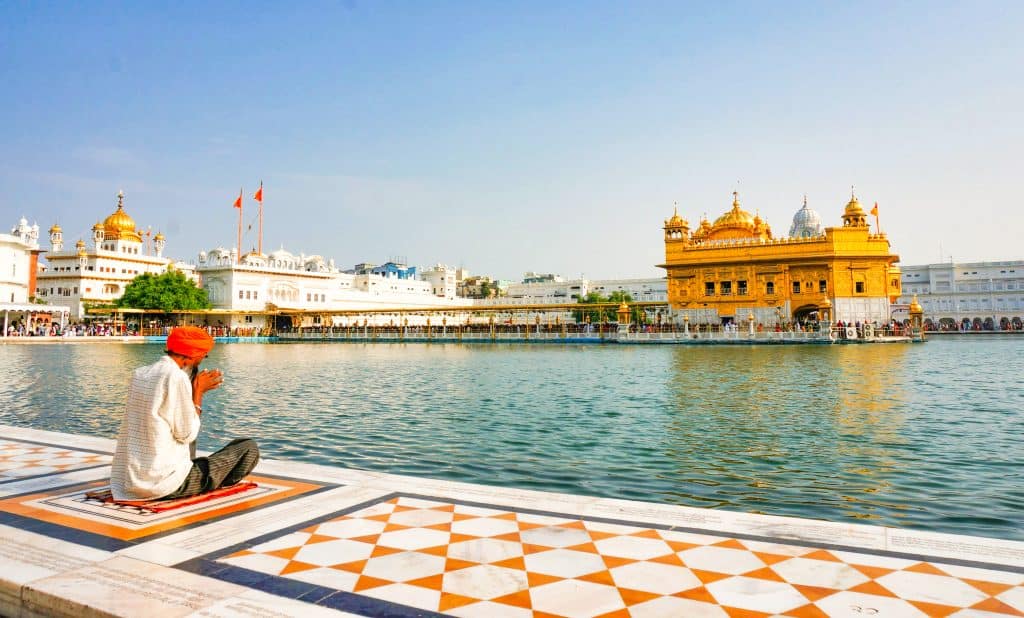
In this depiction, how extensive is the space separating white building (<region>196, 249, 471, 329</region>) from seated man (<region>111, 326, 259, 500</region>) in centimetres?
6095

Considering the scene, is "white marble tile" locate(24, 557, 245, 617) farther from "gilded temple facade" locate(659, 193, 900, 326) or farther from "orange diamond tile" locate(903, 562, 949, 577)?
"gilded temple facade" locate(659, 193, 900, 326)

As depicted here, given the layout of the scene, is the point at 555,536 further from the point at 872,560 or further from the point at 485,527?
the point at 872,560

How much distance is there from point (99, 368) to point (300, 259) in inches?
2009

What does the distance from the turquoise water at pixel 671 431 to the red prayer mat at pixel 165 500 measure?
224 centimetres

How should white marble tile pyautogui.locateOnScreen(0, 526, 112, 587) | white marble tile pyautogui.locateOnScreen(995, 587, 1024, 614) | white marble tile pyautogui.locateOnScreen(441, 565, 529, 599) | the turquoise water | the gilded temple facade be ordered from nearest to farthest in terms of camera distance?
white marble tile pyautogui.locateOnScreen(995, 587, 1024, 614) → white marble tile pyautogui.locateOnScreen(441, 565, 529, 599) → white marble tile pyautogui.locateOnScreen(0, 526, 112, 587) → the turquoise water → the gilded temple facade

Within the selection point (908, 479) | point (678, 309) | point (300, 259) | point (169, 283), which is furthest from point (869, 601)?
point (300, 259)

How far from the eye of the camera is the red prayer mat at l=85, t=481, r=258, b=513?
444 cm

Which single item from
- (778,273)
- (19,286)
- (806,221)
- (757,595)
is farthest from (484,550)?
(806,221)

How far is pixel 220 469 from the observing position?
4.88 meters

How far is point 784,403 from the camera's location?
41.2ft

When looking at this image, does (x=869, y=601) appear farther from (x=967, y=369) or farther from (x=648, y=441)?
(x=967, y=369)

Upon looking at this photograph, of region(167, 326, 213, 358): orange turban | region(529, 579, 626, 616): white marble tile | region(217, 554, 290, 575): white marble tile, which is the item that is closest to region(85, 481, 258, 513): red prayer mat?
region(167, 326, 213, 358): orange turban

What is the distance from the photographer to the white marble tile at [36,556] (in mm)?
3303

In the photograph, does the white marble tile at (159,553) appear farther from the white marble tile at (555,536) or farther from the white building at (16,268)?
the white building at (16,268)
